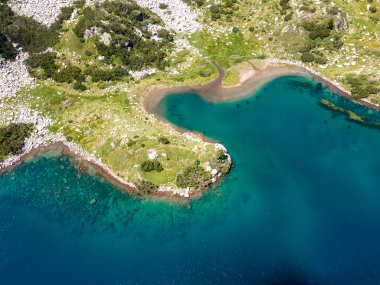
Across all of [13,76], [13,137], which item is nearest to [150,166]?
[13,137]

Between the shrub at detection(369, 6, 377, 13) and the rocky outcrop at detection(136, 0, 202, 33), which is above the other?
the shrub at detection(369, 6, 377, 13)

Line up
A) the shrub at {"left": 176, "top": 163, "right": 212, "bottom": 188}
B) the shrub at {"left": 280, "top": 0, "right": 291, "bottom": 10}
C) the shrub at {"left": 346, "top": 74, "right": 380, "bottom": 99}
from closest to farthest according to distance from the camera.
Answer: the shrub at {"left": 176, "top": 163, "right": 212, "bottom": 188}, the shrub at {"left": 346, "top": 74, "right": 380, "bottom": 99}, the shrub at {"left": 280, "top": 0, "right": 291, "bottom": 10}

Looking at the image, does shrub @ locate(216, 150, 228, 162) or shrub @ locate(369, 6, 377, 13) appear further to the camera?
shrub @ locate(369, 6, 377, 13)

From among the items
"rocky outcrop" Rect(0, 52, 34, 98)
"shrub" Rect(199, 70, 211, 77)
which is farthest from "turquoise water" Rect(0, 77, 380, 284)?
"rocky outcrop" Rect(0, 52, 34, 98)

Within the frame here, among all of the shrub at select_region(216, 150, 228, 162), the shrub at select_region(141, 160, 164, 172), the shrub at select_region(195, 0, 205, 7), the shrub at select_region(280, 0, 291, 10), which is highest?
the shrub at select_region(280, 0, 291, 10)

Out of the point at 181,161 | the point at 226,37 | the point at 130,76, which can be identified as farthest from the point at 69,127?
the point at 226,37

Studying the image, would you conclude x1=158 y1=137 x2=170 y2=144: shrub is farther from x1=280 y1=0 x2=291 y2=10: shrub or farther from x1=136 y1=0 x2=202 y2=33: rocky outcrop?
x1=280 y1=0 x2=291 y2=10: shrub
